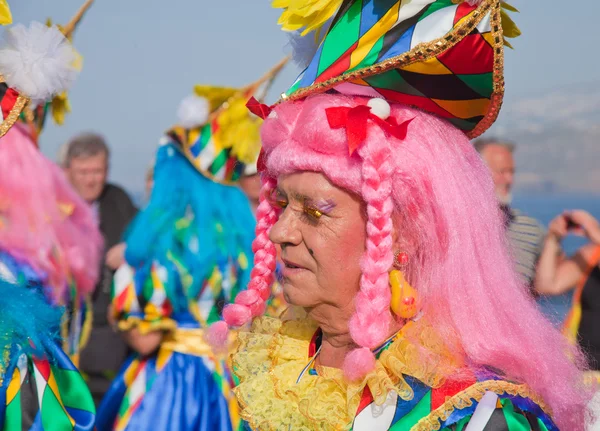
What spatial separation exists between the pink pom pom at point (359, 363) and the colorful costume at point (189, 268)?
2019 mm

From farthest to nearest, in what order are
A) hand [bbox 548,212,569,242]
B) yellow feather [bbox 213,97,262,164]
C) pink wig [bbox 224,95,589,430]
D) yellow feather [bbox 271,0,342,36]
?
hand [bbox 548,212,569,242], yellow feather [bbox 213,97,262,164], yellow feather [bbox 271,0,342,36], pink wig [bbox 224,95,589,430]

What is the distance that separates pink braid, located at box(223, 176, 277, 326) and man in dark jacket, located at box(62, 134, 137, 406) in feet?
10.1

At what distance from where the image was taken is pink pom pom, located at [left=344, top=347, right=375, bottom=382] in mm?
1887

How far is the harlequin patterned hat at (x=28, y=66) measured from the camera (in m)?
2.34

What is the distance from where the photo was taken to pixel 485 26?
1799mm

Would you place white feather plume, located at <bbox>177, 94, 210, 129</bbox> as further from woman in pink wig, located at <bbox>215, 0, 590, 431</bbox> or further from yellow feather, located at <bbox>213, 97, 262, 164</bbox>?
woman in pink wig, located at <bbox>215, 0, 590, 431</bbox>

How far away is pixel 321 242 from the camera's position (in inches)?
77.5

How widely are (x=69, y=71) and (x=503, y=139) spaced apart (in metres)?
3.33

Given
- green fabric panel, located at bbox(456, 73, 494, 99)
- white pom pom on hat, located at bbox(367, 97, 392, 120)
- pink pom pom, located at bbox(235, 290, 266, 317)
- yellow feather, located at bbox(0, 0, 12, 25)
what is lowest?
pink pom pom, located at bbox(235, 290, 266, 317)

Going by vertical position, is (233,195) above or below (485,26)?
below

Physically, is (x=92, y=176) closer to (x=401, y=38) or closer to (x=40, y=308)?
(x=40, y=308)

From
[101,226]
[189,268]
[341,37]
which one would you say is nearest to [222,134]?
[189,268]

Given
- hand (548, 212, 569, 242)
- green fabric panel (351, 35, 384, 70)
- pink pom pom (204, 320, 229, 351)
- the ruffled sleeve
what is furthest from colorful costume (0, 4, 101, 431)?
hand (548, 212, 569, 242)

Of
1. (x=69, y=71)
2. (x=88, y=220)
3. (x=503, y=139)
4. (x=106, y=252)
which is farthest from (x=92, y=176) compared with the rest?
(x=69, y=71)
